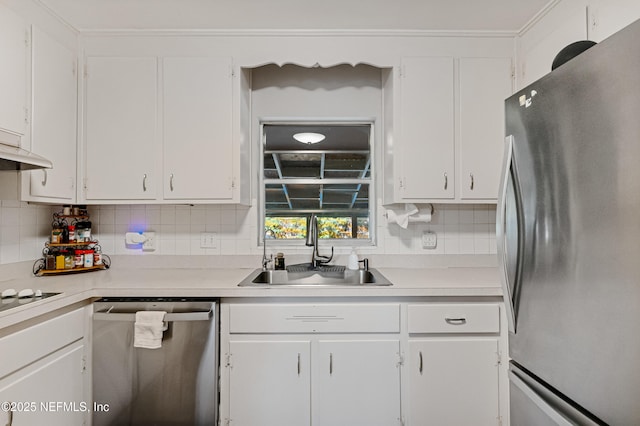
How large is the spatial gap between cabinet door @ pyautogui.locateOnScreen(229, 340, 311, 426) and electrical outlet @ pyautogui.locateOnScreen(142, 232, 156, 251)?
103cm

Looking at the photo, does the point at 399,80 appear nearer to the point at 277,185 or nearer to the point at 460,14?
the point at 460,14

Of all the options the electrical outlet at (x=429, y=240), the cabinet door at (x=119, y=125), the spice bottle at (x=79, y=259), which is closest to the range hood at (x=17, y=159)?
the cabinet door at (x=119, y=125)

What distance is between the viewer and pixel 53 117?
178 centimetres

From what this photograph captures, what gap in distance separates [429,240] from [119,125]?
6.85 feet

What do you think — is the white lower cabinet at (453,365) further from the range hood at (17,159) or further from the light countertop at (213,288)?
the range hood at (17,159)

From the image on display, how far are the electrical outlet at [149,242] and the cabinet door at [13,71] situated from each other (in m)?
0.86

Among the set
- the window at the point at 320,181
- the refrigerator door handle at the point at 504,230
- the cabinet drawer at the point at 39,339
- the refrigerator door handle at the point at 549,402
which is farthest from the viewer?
the window at the point at 320,181

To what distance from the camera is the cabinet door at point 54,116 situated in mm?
1686

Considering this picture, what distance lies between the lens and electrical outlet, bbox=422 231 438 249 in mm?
2240

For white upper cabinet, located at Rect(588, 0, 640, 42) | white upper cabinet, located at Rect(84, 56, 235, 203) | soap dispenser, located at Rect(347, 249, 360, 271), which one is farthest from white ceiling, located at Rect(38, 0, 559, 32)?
soap dispenser, located at Rect(347, 249, 360, 271)

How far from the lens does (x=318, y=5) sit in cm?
174

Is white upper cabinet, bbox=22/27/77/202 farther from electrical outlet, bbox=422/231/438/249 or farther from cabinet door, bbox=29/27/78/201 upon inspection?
electrical outlet, bbox=422/231/438/249

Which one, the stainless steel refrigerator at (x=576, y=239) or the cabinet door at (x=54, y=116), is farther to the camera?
the cabinet door at (x=54, y=116)

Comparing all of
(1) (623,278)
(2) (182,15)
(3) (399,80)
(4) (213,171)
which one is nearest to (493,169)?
(3) (399,80)
